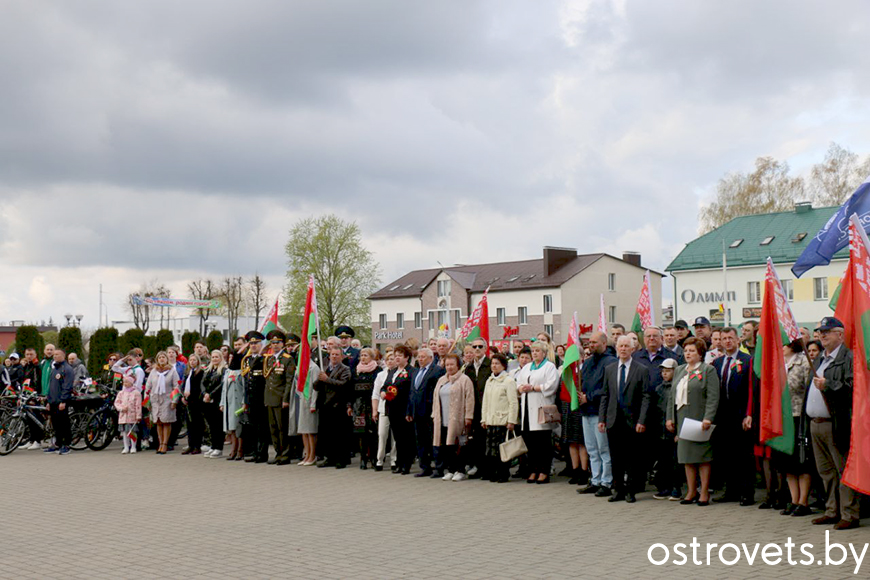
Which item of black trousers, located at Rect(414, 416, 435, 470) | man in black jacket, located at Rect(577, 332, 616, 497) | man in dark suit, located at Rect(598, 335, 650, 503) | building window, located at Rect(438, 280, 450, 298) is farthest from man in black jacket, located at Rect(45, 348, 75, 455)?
building window, located at Rect(438, 280, 450, 298)

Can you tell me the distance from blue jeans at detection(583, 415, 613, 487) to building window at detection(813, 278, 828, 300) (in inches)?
2124

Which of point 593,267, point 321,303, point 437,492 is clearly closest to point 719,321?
point 593,267

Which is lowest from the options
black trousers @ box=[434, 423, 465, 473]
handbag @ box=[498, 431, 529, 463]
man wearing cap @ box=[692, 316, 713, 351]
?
black trousers @ box=[434, 423, 465, 473]

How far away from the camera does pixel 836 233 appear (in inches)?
511

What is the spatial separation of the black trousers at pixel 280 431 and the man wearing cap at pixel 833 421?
9337 mm

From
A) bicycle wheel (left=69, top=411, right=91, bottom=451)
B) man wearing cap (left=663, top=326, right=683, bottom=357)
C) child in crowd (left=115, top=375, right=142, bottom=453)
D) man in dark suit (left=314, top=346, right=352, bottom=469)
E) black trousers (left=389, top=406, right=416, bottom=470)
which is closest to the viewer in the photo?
man wearing cap (left=663, top=326, right=683, bottom=357)

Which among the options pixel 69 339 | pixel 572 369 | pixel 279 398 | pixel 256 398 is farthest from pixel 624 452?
pixel 69 339

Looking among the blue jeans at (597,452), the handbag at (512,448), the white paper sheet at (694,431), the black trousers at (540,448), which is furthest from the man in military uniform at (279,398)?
the white paper sheet at (694,431)

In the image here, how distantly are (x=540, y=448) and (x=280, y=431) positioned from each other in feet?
16.5

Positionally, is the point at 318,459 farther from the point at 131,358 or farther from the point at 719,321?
the point at 719,321

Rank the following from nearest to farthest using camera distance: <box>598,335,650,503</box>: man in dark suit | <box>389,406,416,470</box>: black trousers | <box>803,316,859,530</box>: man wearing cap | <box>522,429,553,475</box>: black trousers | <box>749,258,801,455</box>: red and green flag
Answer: <box>803,316,859,530</box>: man wearing cap < <box>749,258,801,455</box>: red and green flag < <box>598,335,650,503</box>: man in dark suit < <box>522,429,553,475</box>: black trousers < <box>389,406,416,470</box>: black trousers

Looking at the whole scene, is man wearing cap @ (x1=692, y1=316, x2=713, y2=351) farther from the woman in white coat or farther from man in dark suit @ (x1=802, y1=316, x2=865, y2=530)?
man in dark suit @ (x1=802, y1=316, x2=865, y2=530)

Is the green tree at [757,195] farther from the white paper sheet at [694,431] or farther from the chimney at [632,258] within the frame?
the white paper sheet at [694,431]

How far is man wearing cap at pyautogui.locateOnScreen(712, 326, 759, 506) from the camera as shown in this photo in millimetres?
11531
